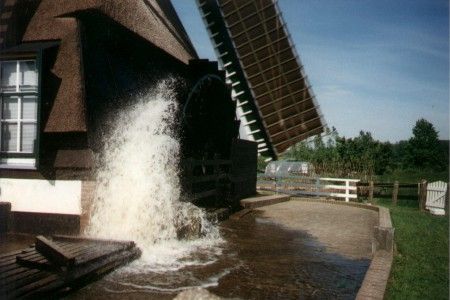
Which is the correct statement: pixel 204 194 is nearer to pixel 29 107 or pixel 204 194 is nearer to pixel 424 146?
pixel 29 107

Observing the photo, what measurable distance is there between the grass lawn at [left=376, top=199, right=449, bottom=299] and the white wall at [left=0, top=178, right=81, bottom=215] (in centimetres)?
507

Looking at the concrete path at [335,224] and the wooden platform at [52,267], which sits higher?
the wooden platform at [52,267]

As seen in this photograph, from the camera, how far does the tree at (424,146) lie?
72.9 metres

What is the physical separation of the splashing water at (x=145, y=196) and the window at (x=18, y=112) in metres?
1.30

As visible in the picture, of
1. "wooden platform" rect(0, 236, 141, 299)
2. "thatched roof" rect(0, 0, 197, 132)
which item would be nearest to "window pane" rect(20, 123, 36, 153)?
"thatched roof" rect(0, 0, 197, 132)

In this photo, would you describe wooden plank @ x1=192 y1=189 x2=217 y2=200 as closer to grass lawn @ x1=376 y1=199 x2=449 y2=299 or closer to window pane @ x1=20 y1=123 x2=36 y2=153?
window pane @ x1=20 y1=123 x2=36 y2=153

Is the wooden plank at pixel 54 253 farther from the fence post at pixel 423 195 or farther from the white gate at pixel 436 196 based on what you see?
the fence post at pixel 423 195

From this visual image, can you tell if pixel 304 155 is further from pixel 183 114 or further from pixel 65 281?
pixel 65 281

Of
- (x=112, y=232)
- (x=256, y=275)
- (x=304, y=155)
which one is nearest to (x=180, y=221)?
(x=112, y=232)

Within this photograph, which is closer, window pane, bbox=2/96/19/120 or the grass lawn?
the grass lawn

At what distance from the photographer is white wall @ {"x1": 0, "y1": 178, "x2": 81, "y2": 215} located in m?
6.78

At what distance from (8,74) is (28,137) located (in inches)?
45.5

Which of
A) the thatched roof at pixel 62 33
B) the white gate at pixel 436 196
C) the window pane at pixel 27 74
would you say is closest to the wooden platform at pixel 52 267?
the thatched roof at pixel 62 33

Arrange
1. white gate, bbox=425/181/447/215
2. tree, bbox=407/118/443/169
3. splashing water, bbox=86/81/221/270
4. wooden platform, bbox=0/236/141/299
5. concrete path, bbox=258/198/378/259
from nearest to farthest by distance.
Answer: wooden platform, bbox=0/236/141/299
splashing water, bbox=86/81/221/270
concrete path, bbox=258/198/378/259
white gate, bbox=425/181/447/215
tree, bbox=407/118/443/169
